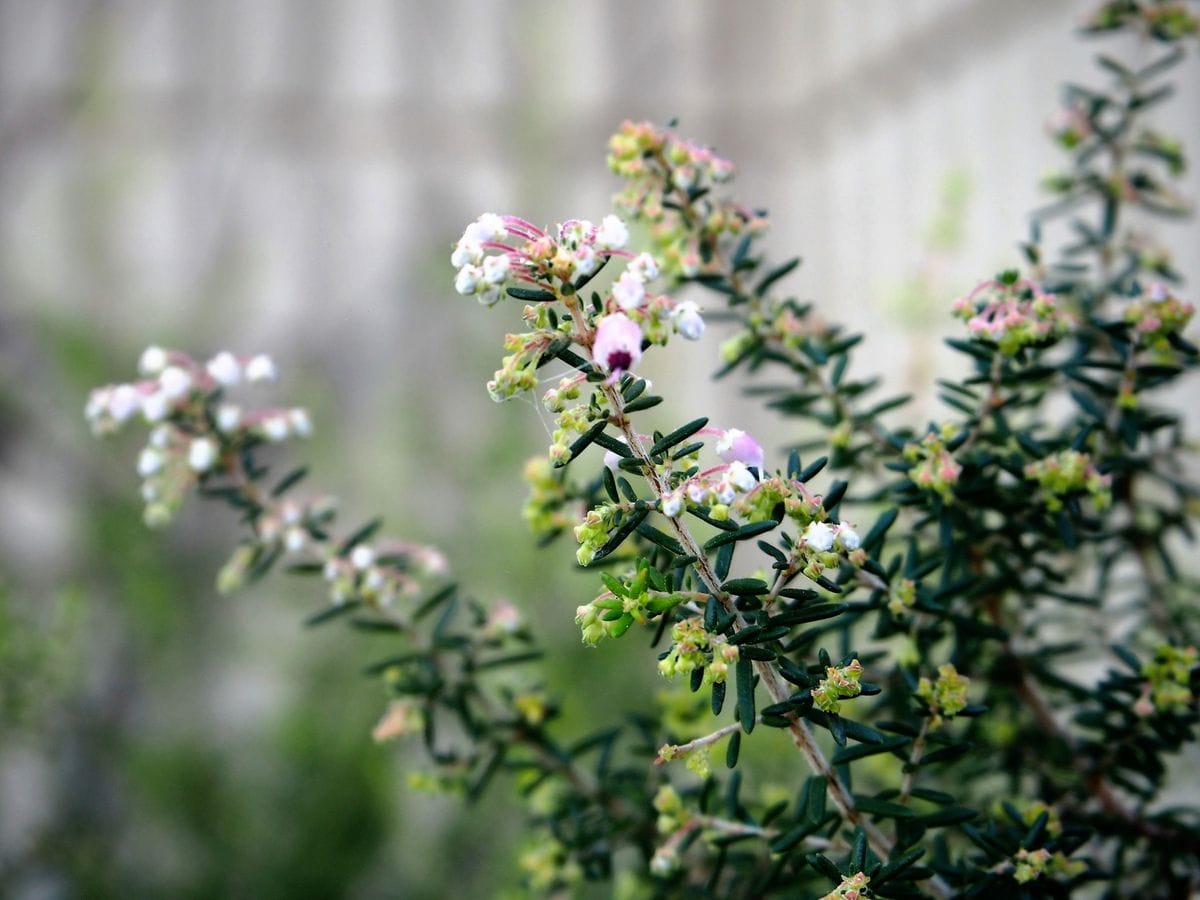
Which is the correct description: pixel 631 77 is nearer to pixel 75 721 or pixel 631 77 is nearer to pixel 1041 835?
pixel 75 721

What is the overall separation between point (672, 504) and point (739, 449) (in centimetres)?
5

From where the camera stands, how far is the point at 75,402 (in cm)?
128

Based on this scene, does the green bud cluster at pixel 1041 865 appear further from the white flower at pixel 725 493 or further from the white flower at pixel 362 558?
the white flower at pixel 362 558

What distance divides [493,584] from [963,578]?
0.76 metres

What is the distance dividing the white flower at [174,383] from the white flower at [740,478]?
0.95ft

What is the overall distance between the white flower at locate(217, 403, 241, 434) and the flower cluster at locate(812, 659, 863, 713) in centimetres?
32

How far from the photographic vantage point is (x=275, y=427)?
0.52 metres

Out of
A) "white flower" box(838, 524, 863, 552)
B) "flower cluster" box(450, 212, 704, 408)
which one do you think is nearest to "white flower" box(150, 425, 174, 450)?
"flower cluster" box(450, 212, 704, 408)

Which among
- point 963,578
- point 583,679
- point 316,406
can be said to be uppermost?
point 316,406

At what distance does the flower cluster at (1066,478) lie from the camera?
16.5 inches

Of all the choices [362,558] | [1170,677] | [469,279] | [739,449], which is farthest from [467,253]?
[1170,677]

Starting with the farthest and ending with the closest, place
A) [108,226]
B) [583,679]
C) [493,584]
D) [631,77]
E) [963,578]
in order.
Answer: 1. [631,77]
2. [108,226]
3. [493,584]
4. [583,679]
5. [963,578]

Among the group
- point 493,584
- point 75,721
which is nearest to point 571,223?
point 493,584

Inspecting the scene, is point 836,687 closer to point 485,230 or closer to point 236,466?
point 485,230
